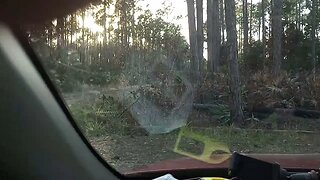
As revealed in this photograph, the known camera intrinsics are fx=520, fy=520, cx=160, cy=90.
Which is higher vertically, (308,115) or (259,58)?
(259,58)

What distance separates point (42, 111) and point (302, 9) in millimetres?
2208

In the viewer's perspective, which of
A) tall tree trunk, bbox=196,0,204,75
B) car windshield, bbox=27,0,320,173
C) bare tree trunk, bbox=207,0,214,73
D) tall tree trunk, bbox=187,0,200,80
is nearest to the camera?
car windshield, bbox=27,0,320,173

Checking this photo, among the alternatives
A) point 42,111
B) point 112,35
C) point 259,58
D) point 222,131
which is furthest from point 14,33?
point 259,58

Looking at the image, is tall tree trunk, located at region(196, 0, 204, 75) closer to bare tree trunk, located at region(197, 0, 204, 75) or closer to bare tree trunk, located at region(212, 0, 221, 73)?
bare tree trunk, located at region(197, 0, 204, 75)

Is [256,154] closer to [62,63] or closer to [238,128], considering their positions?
[238,128]

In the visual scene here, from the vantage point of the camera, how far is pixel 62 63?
311 cm

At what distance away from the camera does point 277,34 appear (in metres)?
4.19

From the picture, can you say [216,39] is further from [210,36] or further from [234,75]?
[234,75]

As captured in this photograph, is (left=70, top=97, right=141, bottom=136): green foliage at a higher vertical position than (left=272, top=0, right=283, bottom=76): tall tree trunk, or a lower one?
lower

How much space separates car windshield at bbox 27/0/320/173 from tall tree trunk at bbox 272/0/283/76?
0.04 feet

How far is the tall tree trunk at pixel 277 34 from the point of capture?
143 inches

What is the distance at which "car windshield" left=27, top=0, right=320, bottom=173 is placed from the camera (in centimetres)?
326

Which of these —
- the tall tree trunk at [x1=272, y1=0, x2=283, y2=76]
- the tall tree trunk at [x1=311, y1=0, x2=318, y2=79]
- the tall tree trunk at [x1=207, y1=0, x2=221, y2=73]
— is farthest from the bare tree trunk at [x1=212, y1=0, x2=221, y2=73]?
the tall tree trunk at [x1=311, y1=0, x2=318, y2=79]

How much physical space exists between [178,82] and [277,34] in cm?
101
